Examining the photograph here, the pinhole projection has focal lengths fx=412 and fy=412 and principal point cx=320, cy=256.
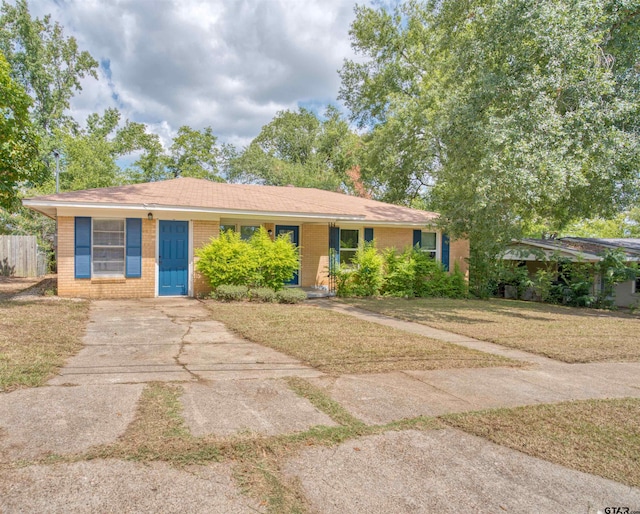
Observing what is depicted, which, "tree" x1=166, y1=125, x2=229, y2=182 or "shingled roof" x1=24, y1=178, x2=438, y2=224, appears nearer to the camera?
"shingled roof" x1=24, y1=178, x2=438, y2=224

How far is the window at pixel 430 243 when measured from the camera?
15.9 metres

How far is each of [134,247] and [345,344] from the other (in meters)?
7.68

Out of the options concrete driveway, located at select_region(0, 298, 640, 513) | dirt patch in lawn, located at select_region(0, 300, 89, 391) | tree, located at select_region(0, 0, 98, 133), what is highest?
tree, located at select_region(0, 0, 98, 133)

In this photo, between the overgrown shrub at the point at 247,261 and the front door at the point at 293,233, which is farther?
the front door at the point at 293,233

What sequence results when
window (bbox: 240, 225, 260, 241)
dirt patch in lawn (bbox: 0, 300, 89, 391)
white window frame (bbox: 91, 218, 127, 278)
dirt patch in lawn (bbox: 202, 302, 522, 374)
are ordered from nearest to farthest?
dirt patch in lawn (bbox: 0, 300, 89, 391) < dirt patch in lawn (bbox: 202, 302, 522, 374) < white window frame (bbox: 91, 218, 127, 278) < window (bbox: 240, 225, 260, 241)

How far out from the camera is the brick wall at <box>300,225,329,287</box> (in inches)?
571

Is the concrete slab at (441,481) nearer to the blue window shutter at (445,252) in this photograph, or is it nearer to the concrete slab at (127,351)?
the concrete slab at (127,351)

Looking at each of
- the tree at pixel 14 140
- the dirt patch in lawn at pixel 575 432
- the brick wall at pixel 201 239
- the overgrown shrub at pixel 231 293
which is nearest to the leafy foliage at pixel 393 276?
the overgrown shrub at pixel 231 293

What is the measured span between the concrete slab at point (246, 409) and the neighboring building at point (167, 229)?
26.3 ft

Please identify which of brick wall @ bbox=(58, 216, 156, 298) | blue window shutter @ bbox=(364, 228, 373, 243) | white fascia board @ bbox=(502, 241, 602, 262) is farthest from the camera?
blue window shutter @ bbox=(364, 228, 373, 243)

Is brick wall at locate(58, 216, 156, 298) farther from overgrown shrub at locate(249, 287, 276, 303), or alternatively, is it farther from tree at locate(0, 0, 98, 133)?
tree at locate(0, 0, 98, 133)

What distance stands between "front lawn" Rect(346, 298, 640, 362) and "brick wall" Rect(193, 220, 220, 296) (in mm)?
4480

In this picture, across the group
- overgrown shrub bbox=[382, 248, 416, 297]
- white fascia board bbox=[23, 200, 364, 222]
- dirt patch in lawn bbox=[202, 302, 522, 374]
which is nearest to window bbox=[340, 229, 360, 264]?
overgrown shrub bbox=[382, 248, 416, 297]

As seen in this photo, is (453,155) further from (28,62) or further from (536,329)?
(28,62)
